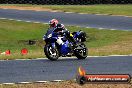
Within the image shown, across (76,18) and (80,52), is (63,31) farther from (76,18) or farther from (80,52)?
(76,18)

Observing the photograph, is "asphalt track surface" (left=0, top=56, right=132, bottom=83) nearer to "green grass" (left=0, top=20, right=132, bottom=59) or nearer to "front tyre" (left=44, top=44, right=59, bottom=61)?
"front tyre" (left=44, top=44, right=59, bottom=61)

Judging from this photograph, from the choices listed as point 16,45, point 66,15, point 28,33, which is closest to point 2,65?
point 16,45

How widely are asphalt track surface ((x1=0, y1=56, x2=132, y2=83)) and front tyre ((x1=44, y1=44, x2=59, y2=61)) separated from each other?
169 mm

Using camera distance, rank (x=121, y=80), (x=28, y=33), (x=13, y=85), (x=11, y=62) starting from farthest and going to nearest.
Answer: (x=28, y=33)
(x=11, y=62)
(x=13, y=85)
(x=121, y=80)

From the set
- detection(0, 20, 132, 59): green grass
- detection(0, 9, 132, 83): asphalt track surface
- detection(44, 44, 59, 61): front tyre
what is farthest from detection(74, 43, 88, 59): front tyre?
detection(0, 20, 132, 59): green grass

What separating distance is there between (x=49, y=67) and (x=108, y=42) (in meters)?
12.2

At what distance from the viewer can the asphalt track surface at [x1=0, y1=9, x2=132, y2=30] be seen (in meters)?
31.9

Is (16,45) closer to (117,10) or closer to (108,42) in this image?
(108,42)

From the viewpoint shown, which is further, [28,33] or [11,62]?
[28,33]

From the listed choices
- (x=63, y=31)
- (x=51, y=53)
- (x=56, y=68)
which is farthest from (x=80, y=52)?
(x=56, y=68)

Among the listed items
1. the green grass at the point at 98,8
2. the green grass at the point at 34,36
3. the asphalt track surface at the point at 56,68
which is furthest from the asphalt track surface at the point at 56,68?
the green grass at the point at 98,8

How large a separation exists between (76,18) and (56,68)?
21.1 metres

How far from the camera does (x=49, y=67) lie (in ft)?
46.1

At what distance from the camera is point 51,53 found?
15.8 m
